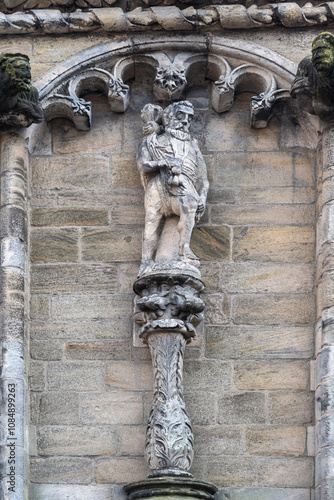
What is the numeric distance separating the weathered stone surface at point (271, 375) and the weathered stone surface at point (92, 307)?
0.81m

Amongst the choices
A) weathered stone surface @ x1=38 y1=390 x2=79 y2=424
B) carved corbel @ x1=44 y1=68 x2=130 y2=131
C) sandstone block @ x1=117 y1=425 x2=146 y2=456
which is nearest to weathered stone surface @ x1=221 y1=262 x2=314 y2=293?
sandstone block @ x1=117 y1=425 x2=146 y2=456

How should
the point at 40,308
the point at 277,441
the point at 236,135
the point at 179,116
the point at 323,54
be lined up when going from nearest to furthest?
the point at 277,441, the point at 323,54, the point at 40,308, the point at 179,116, the point at 236,135

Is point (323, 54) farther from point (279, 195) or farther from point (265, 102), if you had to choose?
point (279, 195)

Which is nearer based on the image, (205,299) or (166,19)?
(205,299)

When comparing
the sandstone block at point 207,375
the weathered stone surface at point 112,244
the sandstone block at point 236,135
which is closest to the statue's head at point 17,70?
the weathered stone surface at point 112,244

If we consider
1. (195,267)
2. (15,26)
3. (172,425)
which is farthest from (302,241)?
(15,26)

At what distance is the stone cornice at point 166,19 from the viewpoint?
10.7 m

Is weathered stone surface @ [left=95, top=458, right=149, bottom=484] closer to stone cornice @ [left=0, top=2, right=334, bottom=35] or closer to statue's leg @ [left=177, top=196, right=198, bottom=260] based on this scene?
statue's leg @ [left=177, top=196, right=198, bottom=260]

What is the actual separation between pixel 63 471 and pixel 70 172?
197cm

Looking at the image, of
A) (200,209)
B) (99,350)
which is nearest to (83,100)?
(200,209)

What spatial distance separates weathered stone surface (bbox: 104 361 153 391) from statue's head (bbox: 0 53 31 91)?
1.83 meters

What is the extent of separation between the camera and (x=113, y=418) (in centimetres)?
1018

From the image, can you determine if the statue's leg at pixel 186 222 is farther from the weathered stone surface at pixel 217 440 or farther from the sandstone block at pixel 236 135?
the weathered stone surface at pixel 217 440

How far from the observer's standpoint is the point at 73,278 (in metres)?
10.5
